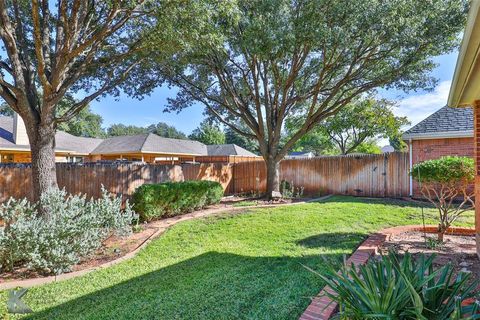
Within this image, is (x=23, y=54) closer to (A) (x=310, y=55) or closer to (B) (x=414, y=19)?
(A) (x=310, y=55)

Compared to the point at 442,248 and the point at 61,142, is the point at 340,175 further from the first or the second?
the point at 61,142

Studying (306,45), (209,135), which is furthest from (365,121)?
(209,135)

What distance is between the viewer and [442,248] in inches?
187

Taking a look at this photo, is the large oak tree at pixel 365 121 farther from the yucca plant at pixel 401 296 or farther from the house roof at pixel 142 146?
the yucca plant at pixel 401 296

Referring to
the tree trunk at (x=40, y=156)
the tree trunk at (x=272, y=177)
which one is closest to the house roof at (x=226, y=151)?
the tree trunk at (x=272, y=177)

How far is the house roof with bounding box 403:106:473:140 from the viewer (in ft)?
32.0

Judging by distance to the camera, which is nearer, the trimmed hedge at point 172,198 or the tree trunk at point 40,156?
the tree trunk at point 40,156

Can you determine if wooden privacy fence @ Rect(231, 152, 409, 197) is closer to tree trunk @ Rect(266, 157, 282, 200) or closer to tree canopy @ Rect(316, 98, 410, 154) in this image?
tree trunk @ Rect(266, 157, 282, 200)

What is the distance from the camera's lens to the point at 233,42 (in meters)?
9.32

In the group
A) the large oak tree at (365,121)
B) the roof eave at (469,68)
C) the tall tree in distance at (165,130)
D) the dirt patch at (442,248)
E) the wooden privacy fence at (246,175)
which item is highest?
the tall tree in distance at (165,130)

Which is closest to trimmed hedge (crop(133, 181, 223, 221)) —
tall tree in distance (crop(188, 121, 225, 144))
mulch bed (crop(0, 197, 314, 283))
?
mulch bed (crop(0, 197, 314, 283))

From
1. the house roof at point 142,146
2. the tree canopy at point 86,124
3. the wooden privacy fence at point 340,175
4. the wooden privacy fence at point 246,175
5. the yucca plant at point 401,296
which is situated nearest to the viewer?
the yucca plant at point 401,296

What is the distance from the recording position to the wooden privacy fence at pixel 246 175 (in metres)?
8.19

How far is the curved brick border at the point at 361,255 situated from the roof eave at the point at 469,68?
240 centimetres
